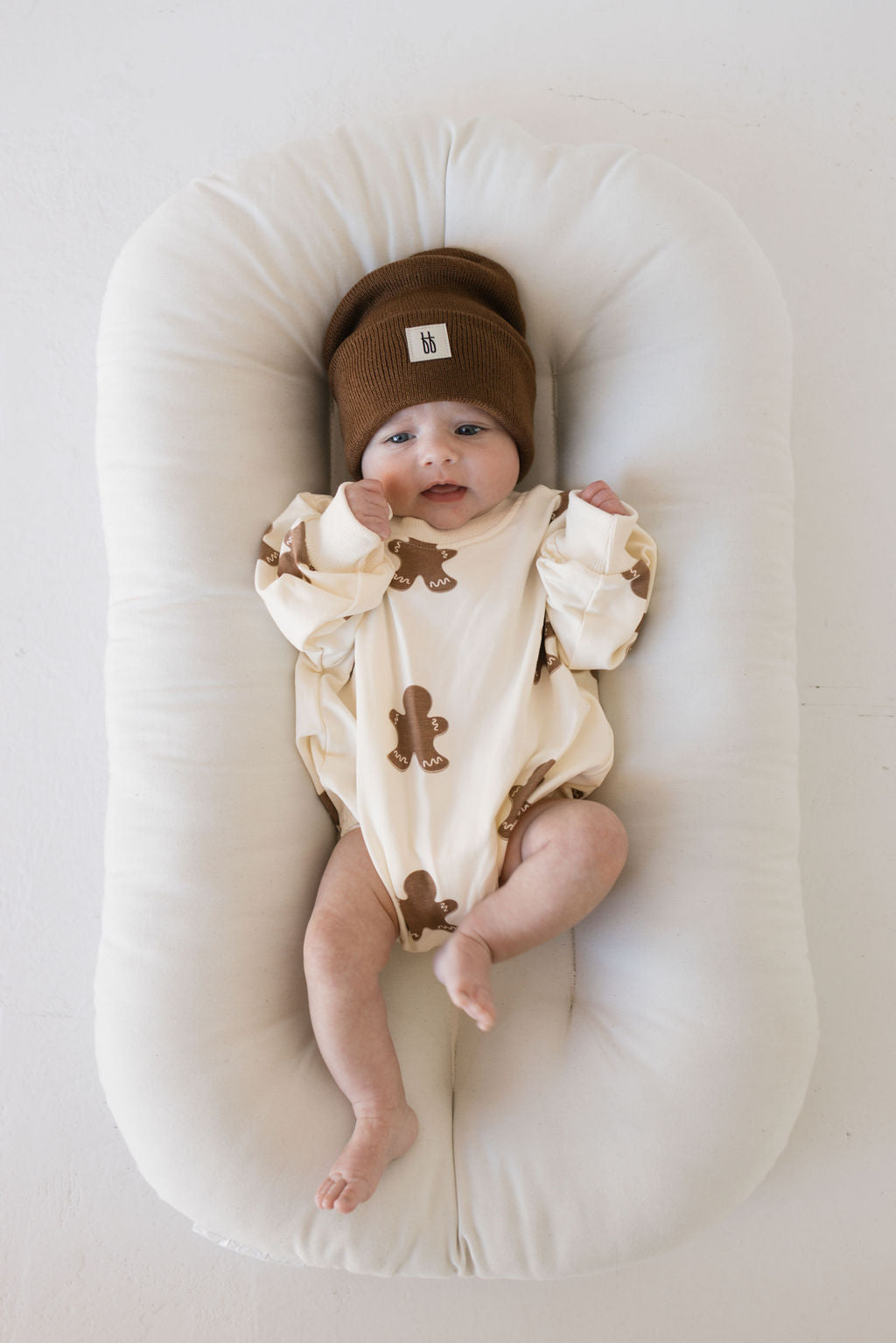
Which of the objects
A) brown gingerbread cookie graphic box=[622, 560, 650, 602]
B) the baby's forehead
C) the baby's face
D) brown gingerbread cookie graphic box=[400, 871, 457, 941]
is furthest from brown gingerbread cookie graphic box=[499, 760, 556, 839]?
the baby's forehead

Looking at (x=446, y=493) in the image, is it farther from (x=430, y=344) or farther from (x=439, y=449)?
(x=430, y=344)

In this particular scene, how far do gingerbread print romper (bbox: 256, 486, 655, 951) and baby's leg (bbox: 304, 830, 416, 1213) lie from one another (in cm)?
8

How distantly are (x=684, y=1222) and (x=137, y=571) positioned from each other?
1036 millimetres

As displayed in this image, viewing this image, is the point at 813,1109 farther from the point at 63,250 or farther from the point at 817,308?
the point at 63,250

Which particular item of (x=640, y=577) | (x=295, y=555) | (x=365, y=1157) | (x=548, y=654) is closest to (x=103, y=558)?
(x=295, y=555)

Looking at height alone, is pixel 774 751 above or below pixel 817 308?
below

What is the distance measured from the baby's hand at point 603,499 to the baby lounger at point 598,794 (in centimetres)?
8

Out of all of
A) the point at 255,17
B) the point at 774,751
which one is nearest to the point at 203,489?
the point at 774,751

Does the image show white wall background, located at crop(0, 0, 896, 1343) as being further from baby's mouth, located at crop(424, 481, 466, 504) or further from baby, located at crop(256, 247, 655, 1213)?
baby's mouth, located at crop(424, 481, 466, 504)

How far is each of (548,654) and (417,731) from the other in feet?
0.66

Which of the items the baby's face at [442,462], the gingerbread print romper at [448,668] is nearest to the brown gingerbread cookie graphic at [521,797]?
the gingerbread print romper at [448,668]

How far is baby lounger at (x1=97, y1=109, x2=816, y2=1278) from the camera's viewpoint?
3.90 ft

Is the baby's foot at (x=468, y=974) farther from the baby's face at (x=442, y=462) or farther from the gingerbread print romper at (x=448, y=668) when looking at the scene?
the baby's face at (x=442, y=462)

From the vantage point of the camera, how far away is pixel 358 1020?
119 centimetres
